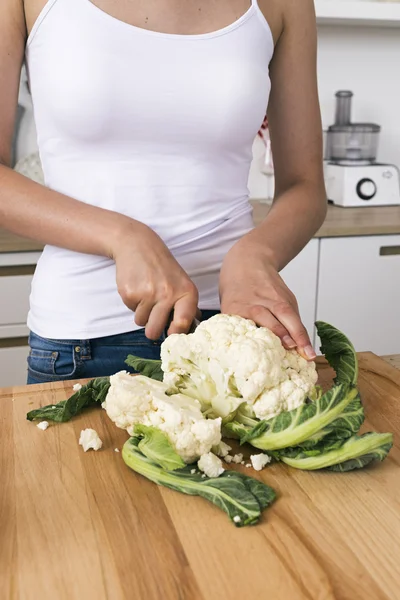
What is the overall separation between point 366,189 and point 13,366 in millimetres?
1299

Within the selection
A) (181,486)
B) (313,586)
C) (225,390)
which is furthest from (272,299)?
(313,586)

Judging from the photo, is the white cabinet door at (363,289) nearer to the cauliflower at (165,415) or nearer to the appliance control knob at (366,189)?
the appliance control knob at (366,189)

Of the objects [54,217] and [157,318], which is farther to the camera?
[54,217]

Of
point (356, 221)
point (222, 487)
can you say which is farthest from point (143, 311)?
point (356, 221)

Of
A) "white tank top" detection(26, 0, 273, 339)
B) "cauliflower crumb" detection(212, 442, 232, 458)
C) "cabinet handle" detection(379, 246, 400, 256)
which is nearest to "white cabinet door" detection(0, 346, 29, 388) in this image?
"white tank top" detection(26, 0, 273, 339)

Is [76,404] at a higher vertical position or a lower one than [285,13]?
lower

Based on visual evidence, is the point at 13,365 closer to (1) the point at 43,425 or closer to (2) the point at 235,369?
(1) the point at 43,425

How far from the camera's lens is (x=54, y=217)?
0.90m

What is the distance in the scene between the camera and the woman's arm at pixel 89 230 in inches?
31.3

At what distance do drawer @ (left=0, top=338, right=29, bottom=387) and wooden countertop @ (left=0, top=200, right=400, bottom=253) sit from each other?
0.99 ft

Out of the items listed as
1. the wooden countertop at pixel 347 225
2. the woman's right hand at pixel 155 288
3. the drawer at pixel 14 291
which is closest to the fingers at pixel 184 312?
the woman's right hand at pixel 155 288

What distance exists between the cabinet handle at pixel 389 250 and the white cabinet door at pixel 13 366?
1.09 m

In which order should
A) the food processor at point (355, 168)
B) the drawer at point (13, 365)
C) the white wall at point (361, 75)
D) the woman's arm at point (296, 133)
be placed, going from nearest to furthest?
the woman's arm at point (296, 133) → the drawer at point (13, 365) → the food processor at point (355, 168) → the white wall at point (361, 75)

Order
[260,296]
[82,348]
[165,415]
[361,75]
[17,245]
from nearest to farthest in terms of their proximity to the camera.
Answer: [165,415], [260,296], [82,348], [17,245], [361,75]
